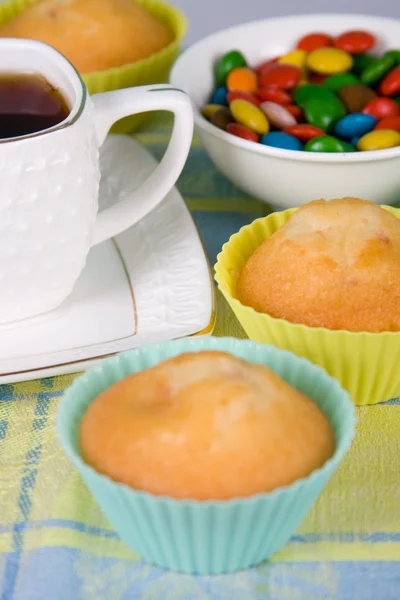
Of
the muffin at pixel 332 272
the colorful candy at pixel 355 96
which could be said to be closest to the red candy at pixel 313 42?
the colorful candy at pixel 355 96

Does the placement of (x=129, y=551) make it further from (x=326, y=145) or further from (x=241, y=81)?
(x=241, y=81)

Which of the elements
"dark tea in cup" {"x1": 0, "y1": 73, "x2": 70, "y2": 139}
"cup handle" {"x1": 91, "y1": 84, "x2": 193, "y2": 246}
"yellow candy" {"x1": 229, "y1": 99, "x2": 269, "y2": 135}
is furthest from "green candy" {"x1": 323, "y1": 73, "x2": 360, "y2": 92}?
"dark tea in cup" {"x1": 0, "y1": 73, "x2": 70, "y2": 139}

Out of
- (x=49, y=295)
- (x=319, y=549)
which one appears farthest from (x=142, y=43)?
(x=319, y=549)

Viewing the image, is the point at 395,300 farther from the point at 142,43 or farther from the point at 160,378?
the point at 142,43

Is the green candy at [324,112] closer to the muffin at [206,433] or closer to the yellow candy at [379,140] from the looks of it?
the yellow candy at [379,140]

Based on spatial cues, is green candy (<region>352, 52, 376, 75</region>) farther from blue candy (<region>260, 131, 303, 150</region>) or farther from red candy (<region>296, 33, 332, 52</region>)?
blue candy (<region>260, 131, 303, 150</region>)

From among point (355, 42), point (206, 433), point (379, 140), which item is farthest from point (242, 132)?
point (206, 433)
